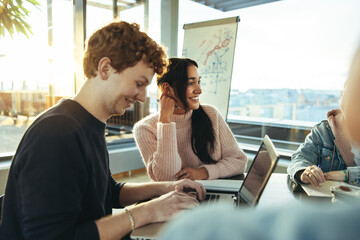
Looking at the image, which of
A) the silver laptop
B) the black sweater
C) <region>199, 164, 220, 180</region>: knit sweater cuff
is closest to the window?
<region>199, 164, 220, 180</region>: knit sweater cuff

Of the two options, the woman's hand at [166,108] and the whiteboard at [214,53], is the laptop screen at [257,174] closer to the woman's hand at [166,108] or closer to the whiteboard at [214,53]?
the woman's hand at [166,108]

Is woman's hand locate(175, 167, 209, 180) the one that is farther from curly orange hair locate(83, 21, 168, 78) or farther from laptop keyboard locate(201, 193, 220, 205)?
curly orange hair locate(83, 21, 168, 78)

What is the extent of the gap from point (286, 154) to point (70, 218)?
3141mm

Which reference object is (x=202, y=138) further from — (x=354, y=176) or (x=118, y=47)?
(x=118, y=47)

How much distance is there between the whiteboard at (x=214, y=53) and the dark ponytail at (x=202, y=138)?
4.79 ft

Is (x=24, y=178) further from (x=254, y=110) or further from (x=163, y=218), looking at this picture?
(x=254, y=110)

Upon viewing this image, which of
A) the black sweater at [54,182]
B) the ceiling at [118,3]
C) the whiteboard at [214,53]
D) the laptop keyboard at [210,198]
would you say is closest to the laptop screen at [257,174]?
the laptop keyboard at [210,198]

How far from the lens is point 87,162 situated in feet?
2.90

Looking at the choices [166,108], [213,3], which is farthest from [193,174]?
[213,3]

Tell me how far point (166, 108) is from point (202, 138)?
31cm

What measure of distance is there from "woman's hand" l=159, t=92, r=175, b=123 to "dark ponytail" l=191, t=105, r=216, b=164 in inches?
8.4

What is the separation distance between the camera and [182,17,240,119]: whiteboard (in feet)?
10.8

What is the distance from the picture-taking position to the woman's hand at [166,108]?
5.72 feet

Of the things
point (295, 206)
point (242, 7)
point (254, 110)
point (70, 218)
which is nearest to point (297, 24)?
point (242, 7)
